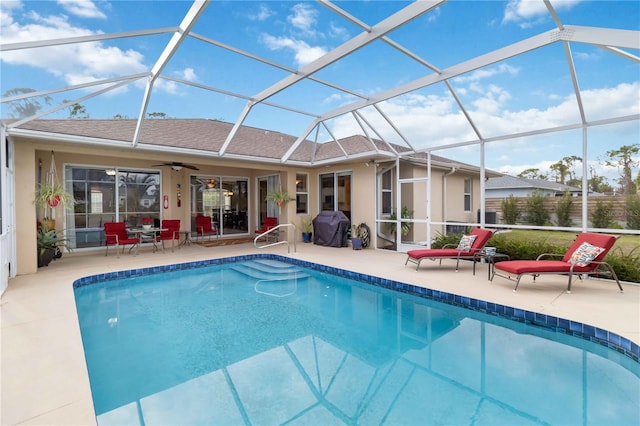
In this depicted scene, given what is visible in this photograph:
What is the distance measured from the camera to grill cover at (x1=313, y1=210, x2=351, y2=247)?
1067cm

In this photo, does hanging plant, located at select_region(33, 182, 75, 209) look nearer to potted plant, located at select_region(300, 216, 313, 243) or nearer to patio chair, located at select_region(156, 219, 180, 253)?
patio chair, located at select_region(156, 219, 180, 253)

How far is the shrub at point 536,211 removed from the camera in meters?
7.44

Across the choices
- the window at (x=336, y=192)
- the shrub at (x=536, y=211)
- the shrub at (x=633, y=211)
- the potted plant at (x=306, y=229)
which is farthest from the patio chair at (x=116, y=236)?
the shrub at (x=633, y=211)

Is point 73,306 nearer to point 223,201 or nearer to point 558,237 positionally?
point 223,201

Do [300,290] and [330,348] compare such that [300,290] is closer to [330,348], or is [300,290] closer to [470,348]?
[330,348]

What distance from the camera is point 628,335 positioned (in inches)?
141

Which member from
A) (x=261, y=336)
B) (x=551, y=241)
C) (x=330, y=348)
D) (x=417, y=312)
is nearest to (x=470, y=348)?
(x=417, y=312)

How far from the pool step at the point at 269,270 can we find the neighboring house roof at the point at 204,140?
3.29 meters

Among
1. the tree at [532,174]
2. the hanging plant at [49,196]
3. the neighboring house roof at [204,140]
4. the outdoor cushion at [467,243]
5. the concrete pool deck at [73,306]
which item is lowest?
the concrete pool deck at [73,306]

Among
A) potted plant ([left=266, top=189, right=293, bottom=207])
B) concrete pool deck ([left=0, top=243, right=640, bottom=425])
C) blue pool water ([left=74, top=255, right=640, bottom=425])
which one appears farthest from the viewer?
potted plant ([left=266, top=189, right=293, bottom=207])

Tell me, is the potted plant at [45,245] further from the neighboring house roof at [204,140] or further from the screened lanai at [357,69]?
the neighboring house roof at [204,140]

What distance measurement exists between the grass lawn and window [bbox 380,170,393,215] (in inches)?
144

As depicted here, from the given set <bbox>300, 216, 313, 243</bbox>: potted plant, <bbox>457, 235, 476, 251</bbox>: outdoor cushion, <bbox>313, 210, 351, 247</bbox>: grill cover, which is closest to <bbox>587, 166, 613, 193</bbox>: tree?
<bbox>457, 235, 476, 251</bbox>: outdoor cushion

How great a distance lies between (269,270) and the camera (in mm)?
8047
